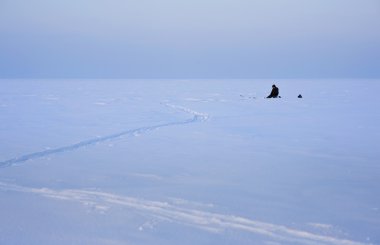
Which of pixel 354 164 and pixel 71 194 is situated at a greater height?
pixel 354 164

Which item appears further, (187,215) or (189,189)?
(189,189)

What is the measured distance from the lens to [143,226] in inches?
213

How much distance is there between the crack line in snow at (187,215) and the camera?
505 cm

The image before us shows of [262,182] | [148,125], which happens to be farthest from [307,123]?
[262,182]

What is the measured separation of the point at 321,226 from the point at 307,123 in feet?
45.5

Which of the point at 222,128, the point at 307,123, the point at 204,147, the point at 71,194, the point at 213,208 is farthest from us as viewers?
the point at 307,123

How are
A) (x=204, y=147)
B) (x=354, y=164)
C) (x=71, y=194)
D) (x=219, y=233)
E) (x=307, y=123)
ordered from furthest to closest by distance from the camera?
(x=307, y=123) → (x=204, y=147) → (x=354, y=164) → (x=71, y=194) → (x=219, y=233)

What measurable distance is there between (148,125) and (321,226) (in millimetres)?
12943

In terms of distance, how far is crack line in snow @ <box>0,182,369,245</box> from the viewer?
5.05 metres

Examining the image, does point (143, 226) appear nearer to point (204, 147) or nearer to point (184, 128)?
point (204, 147)

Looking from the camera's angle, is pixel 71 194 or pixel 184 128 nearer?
pixel 71 194

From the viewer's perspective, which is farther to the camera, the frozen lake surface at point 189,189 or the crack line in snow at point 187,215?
the frozen lake surface at point 189,189

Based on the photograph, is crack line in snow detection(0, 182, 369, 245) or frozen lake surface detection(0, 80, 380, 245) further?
frozen lake surface detection(0, 80, 380, 245)

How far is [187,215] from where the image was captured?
19.0 feet
